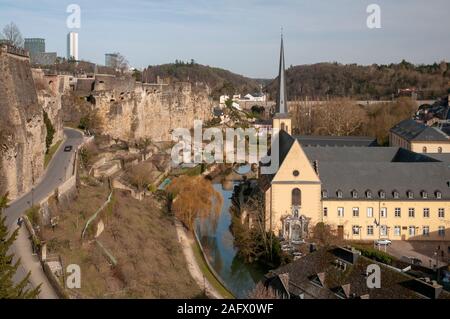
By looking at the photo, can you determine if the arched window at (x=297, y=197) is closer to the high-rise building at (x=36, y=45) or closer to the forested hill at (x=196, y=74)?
the high-rise building at (x=36, y=45)

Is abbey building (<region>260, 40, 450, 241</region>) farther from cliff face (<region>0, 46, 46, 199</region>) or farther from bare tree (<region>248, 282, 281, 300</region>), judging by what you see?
cliff face (<region>0, 46, 46, 199</region>)

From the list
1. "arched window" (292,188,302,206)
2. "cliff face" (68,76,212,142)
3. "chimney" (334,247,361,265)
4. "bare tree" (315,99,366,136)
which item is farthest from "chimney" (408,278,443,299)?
"bare tree" (315,99,366,136)

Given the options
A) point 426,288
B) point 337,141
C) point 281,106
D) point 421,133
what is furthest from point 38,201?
point 337,141

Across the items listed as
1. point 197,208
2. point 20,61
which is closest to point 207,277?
point 197,208

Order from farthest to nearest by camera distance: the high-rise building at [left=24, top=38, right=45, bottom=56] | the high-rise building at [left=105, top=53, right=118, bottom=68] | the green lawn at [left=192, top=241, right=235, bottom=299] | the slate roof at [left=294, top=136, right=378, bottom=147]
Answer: the high-rise building at [left=105, top=53, right=118, bottom=68], the high-rise building at [left=24, top=38, right=45, bottom=56], the slate roof at [left=294, top=136, right=378, bottom=147], the green lawn at [left=192, top=241, right=235, bottom=299]

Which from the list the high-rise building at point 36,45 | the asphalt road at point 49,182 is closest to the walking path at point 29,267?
the asphalt road at point 49,182

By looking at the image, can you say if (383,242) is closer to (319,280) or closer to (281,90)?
(319,280)
